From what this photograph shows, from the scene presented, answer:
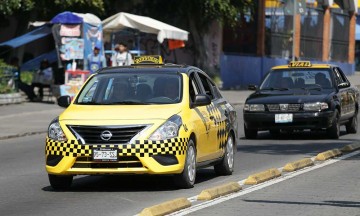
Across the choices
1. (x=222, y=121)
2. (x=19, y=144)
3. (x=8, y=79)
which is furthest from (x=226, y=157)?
(x=8, y=79)

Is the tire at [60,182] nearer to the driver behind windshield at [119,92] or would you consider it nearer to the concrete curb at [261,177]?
the driver behind windshield at [119,92]

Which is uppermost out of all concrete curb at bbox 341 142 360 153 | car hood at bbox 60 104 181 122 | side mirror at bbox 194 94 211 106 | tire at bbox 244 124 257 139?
side mirror at bbox 194 94 211 106

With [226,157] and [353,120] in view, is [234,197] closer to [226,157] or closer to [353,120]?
[226,157]

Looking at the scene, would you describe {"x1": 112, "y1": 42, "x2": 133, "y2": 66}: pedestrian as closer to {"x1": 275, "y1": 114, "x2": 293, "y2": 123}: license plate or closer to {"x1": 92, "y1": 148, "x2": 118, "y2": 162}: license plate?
{"x1": 275, "y1": 114, "x2": 293, "y2": 123}: license plate

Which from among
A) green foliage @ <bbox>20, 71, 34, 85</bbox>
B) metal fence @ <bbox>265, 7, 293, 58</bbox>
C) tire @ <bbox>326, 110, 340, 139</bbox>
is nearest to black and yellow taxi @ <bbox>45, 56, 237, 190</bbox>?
tire @ <bbox>326, 110, 340, 139</bbox>

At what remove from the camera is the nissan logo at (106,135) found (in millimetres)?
→ 12352

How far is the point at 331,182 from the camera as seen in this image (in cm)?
1374

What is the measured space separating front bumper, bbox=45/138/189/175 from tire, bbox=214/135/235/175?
217 cm

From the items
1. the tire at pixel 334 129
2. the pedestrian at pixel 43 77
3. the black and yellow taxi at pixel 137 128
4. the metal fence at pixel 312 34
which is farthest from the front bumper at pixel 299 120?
the metal fence at pixel 312 34

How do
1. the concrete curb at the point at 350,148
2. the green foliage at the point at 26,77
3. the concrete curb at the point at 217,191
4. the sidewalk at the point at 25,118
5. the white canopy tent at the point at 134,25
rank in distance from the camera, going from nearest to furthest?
the concrete curb at the point at 217,191 → the concrete curb at the point at 350,148 → the sidewalk at the point at 25,118 → the white canopy tent at the point at 134,25 → the green foliage at the point at 26,77

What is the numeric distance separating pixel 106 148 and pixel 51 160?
762 millimetres

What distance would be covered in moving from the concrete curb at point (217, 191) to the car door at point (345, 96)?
34.4ft

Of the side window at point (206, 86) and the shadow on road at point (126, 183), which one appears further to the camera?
the side window at point (206, 86)

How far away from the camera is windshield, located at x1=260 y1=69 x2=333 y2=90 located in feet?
74.4
